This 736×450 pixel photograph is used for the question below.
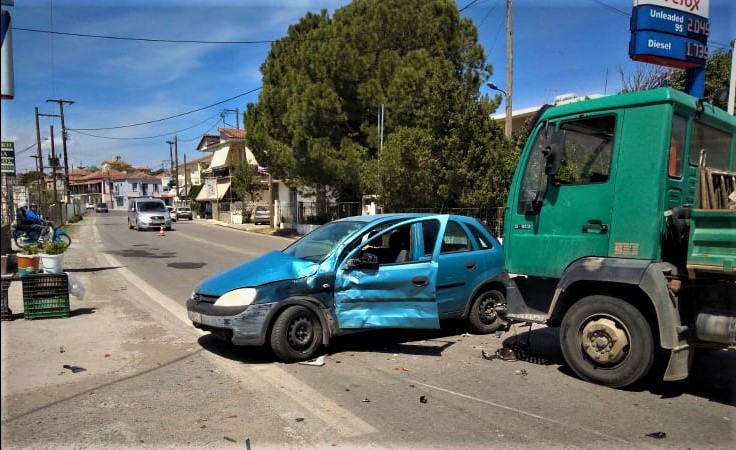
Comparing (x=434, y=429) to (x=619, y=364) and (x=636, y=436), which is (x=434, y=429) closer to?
(x=636, y=436)

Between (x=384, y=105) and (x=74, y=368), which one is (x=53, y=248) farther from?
(x=384, y=105)

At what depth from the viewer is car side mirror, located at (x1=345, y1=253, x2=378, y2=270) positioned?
5.88 m

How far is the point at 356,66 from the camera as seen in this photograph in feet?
72.7

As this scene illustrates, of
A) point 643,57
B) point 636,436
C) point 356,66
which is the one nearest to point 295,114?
point 356,66

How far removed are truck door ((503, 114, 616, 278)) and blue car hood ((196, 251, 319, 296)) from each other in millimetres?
2286

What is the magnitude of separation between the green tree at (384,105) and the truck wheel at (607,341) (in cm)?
1127

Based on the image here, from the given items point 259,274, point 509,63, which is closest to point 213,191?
point 509,63

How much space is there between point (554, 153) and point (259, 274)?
10.9 feet

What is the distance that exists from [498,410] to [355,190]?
64.7 ft

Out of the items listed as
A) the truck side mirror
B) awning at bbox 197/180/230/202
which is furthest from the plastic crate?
awning at bbox 197/180/230/202

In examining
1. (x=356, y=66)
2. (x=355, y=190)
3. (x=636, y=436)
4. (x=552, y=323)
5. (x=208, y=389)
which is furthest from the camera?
(x=355, y=190)

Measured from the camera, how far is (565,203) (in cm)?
529

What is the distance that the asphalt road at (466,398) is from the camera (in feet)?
12.8

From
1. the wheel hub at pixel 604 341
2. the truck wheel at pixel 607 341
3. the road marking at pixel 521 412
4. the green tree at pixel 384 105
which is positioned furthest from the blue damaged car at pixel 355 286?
the green tree at pixel 384 105
